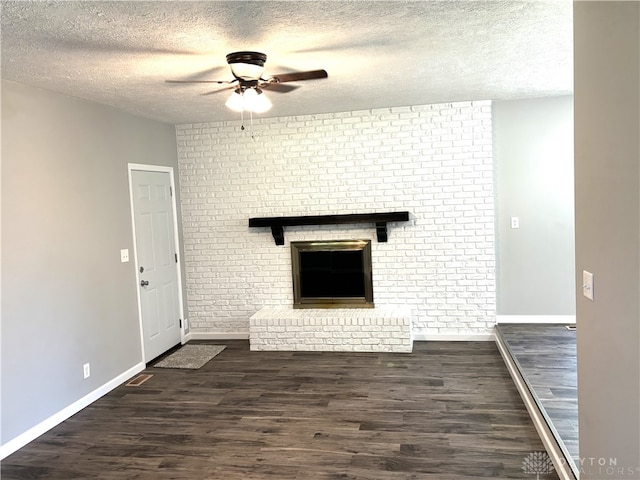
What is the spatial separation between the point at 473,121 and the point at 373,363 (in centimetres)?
265

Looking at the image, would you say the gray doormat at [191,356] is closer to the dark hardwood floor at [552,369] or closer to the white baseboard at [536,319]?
the dark hardwood floor at [552,369]

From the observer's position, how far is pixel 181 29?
2.46 metres

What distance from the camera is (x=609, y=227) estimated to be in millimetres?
1696

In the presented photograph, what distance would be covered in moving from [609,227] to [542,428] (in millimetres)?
1774

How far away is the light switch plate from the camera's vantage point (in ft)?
6.21

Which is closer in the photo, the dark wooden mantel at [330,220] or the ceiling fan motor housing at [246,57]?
the ceiling fan motor housing at [246,57]

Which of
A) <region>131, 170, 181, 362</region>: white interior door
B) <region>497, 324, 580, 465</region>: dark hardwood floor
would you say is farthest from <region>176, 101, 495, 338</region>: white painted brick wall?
<region>497, 324, 580, 465</region>: dark hardwood floor

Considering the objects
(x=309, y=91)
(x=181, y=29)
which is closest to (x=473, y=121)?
(x=309, y=91)

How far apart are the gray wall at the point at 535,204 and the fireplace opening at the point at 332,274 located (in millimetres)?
1425

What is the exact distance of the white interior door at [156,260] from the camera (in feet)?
15.4

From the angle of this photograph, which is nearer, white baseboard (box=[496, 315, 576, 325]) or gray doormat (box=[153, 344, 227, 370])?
gray doormat (box=[153, 344, 227, 370])

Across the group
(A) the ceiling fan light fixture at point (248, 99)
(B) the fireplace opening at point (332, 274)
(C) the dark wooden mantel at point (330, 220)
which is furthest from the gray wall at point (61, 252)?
(B) the fireplace opening at point (332, 274)

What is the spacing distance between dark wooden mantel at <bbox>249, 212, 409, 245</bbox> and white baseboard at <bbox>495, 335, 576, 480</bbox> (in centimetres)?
171

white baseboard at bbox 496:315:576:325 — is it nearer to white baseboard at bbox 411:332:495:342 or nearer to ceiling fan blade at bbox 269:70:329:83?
white baseboard at bbox 411:332:495:342
